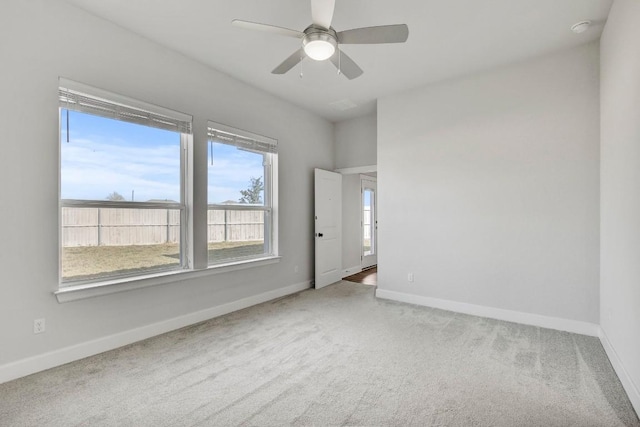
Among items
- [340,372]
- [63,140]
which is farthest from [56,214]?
[340,372]

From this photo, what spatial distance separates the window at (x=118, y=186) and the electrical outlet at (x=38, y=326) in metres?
→ 0.33

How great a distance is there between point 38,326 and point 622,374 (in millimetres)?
4418

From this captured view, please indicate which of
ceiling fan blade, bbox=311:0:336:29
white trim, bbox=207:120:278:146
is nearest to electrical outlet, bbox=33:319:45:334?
white trim, bbox=207:120:278:146

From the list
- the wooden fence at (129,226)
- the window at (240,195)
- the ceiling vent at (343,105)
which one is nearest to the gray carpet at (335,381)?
the wooden fence at (129,226)

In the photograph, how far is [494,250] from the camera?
359 cm

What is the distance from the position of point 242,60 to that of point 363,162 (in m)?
2.69

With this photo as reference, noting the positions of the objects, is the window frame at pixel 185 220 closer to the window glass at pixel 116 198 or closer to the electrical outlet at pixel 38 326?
the window glass at pixel 116 198

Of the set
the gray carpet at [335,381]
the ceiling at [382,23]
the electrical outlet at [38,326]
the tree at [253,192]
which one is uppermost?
the ceiling at [382,23]

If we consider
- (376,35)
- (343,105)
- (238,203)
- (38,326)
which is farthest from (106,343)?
(343,105)

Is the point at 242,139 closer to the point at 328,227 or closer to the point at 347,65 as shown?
the point at 347,65

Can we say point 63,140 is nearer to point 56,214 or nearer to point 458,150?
point 56,214

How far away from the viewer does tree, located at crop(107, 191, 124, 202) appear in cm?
285

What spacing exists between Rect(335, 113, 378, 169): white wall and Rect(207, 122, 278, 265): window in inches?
62.7

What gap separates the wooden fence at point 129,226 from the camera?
2652 mm
